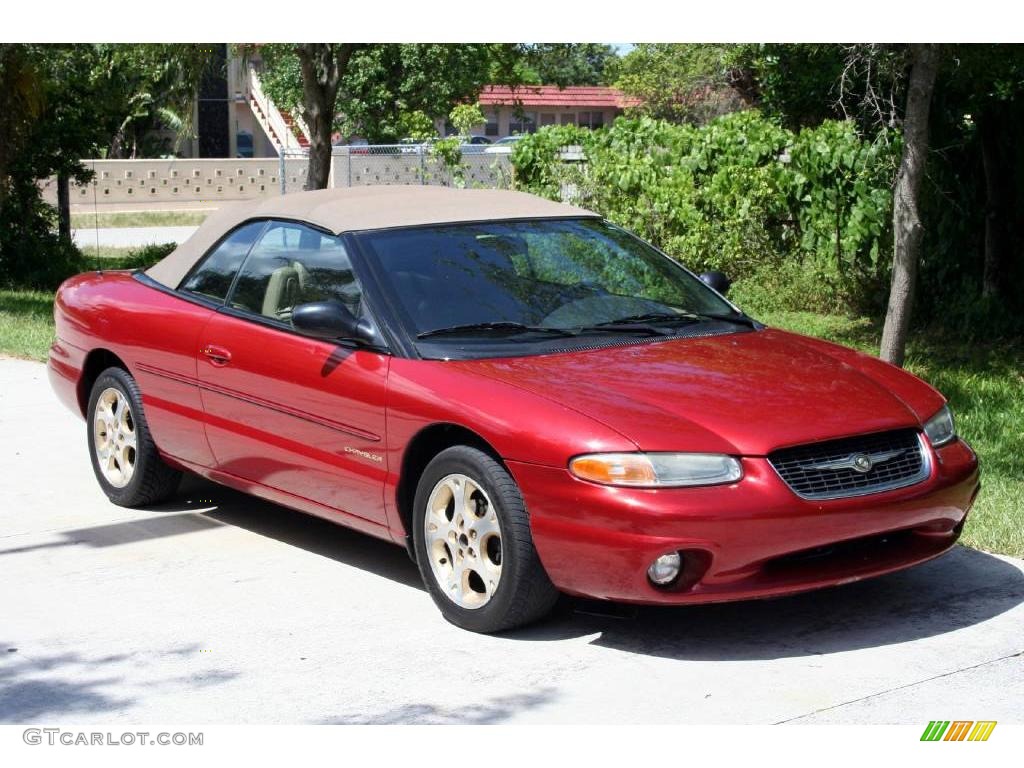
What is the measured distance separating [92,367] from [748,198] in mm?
8514

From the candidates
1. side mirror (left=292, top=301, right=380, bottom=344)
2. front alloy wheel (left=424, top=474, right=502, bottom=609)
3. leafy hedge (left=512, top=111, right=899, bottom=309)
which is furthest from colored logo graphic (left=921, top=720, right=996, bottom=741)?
leafy hedge (left=512, top=111, right=899, bottom=309)

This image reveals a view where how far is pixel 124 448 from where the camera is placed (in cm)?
724

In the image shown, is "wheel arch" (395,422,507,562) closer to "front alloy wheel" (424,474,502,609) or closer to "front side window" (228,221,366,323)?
"front alloy wheel" (424,474,502,609)

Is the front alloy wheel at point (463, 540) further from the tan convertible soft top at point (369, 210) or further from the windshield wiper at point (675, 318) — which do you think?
the tan convertible soft top at point (369, 210)

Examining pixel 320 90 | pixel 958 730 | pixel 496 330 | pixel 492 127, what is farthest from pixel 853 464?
pixel 492 127

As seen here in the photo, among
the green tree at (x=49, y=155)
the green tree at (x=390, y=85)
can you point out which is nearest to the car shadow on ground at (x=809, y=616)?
the green tree at (x=49, y=155)

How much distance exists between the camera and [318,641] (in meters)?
5.29

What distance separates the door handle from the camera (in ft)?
20.8

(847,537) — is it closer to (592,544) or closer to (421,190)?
(592,544)

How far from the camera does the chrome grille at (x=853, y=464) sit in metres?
4.92

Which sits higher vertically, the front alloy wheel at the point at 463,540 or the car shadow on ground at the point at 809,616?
the front alloy wheel at the point at 463,540

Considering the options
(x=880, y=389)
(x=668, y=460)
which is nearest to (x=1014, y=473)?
(x=880, y=389)

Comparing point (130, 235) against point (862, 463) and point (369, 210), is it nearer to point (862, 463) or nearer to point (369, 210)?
point (369, 210)

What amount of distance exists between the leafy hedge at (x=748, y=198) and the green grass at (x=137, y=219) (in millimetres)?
19180
